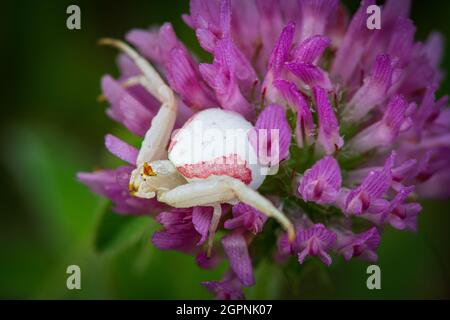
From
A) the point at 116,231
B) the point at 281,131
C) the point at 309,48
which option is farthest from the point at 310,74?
the point at 116,231

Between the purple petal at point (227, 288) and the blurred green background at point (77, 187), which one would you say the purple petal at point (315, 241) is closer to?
the purple petal at point (227, 288)

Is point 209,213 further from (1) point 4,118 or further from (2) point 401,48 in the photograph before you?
(1) point 4,118

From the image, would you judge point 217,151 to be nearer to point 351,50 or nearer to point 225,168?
point 225,168

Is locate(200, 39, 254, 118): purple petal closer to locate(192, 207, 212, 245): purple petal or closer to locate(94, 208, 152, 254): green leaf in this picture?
locate(192, 207, 212, 245): purple petal

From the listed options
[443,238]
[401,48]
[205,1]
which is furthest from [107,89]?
[443,238]

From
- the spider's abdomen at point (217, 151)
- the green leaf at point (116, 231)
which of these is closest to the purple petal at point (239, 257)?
the spider's abdomen at point (217, 151)

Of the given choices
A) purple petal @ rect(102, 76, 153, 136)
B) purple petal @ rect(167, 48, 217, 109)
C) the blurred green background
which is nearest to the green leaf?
the blurred green background
